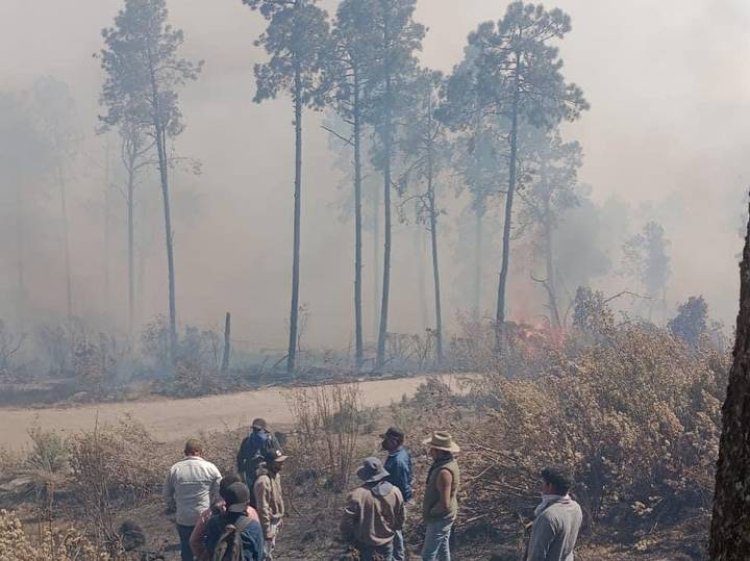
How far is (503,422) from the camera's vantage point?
9336 millimetres

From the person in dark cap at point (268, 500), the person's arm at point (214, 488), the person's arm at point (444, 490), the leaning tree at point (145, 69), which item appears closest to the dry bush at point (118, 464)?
the person's arm at point (214, 488)

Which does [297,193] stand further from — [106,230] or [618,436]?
[106,230]

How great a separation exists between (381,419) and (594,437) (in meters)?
7.93

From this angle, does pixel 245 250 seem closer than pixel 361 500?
No

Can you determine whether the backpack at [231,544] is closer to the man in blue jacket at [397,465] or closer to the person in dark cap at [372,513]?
the person in dark cap at [372,513]

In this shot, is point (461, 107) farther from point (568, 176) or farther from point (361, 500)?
point (361, 500)

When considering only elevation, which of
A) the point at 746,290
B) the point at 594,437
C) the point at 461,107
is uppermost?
the point at 461,107

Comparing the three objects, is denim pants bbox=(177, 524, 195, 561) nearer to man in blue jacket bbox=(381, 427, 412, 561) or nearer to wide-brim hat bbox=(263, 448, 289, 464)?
wide-brim hat bbox=(263, 448, 289, 464)

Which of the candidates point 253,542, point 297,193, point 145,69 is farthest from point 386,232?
point 253,542

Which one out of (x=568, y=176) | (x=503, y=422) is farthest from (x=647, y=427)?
(x=568, y=176)

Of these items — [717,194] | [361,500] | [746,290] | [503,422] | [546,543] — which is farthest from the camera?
[717,194]

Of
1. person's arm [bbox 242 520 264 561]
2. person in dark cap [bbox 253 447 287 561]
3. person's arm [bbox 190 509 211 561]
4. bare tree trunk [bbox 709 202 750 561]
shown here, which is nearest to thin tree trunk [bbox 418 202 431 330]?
person in dark cap [bbox 253 447 287 561]

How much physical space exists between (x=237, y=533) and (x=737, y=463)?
457 cm

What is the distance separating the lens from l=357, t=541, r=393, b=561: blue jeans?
6.86 meters
